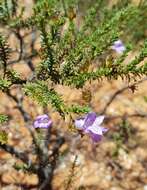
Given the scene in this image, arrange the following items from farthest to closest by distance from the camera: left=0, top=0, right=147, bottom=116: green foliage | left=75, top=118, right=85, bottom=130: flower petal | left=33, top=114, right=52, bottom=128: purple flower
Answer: left=33, top=114, right=52, bottom=128: purple flower
left=75, top=118, right=85, bottom=130: flower petal
left=0, top=0, right=147, bottom=116: green foliage

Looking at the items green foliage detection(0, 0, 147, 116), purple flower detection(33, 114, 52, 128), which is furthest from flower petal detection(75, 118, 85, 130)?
purple flower detection(33, 114, 52, 128)

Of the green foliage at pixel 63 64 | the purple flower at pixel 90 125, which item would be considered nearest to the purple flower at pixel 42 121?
the purple flower at pixel 90 125

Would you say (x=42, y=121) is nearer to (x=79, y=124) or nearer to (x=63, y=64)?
(x=79, y=124)


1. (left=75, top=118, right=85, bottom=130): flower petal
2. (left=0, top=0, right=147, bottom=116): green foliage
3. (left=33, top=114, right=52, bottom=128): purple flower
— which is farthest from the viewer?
(left=33, top=114, right=52, bottom=128): purple flower

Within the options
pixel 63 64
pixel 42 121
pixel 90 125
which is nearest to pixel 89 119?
pixel 90 125

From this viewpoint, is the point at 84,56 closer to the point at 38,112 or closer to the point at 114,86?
the point at 38,112

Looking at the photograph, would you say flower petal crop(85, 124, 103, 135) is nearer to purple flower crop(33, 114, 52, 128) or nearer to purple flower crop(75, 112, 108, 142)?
purple flower crop(75, 112, 108, 142)

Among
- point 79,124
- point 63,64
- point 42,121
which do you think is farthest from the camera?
point 42,121

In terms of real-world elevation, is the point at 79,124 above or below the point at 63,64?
below

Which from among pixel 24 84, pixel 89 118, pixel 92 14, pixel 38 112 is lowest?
pixel 38 112

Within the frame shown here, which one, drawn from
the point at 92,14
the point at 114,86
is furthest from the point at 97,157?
the point at 92,14

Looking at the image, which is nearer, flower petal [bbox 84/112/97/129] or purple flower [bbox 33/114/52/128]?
flower petal [bbox 84/112/97/129]
